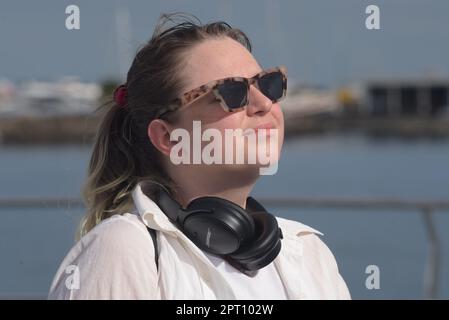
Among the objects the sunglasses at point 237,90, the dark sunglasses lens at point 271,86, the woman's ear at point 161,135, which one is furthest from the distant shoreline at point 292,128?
the dark sunglasses lens at point 271,86

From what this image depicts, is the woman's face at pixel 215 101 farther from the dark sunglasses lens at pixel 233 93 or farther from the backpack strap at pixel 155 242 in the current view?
the backpack strap at pixel 155 242

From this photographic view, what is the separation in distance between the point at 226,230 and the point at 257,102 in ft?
0.92

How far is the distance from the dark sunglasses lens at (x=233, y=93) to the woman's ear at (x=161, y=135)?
0.16 meters

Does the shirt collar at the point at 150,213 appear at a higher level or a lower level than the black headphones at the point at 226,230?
higher

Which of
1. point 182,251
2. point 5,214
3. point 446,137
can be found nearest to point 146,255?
point 182,251

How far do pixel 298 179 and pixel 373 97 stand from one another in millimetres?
34852

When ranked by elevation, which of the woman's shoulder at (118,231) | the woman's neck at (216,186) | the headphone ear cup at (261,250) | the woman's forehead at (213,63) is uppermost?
the woman's forehead at (213,63)

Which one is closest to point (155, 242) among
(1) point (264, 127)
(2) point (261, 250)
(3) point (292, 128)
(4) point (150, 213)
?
(4) point (150, 213)

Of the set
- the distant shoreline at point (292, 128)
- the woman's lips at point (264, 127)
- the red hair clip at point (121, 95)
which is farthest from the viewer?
the distant shoreline at point (292, 128)

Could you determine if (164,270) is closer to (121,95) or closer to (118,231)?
(118,231)

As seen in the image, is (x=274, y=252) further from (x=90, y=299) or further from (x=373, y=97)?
(x=373, y=97)

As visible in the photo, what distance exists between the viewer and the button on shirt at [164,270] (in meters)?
1.76

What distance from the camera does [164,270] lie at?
5.96 ft

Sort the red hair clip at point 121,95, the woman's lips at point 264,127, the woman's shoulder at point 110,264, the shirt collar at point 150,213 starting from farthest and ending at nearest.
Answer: the red hair clip at point 121,95, the woman's lips at point 264,127, the shirt collar at point 150,213, the woman's shoulder at point 110,264
